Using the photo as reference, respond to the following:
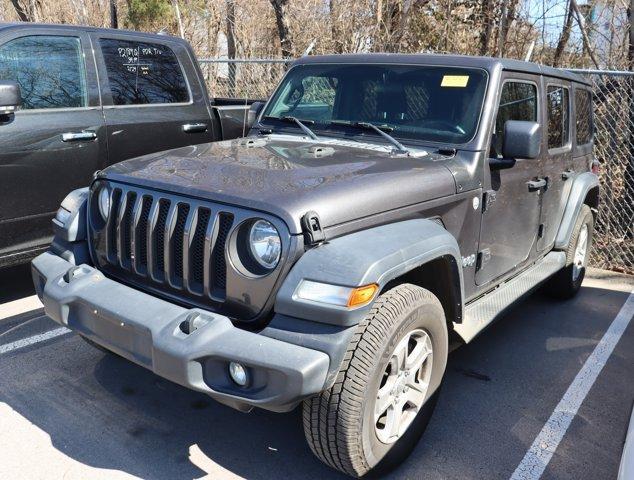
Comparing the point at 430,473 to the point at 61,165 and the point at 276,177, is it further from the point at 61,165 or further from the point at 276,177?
the point at 61,165

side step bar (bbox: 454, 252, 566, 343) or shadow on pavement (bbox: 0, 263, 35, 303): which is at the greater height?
side step bar (bbox: 454, 252, 566, 343)

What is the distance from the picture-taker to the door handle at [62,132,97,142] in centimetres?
461

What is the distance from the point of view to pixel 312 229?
2439 millimetres

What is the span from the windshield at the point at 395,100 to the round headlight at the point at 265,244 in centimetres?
138

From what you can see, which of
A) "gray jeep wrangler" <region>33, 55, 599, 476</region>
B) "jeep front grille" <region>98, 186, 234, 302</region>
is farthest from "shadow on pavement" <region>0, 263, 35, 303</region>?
"jeep front grille" <region>98, 186, 234, 302</region>

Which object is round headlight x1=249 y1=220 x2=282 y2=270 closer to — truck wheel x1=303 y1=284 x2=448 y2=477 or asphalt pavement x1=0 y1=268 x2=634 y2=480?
truck wheel x1=303 y1=284 x2=448 y2=477

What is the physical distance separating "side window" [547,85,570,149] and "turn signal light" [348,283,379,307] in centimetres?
254

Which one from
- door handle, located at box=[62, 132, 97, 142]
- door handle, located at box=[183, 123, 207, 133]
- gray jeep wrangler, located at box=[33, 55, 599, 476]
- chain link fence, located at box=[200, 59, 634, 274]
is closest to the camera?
gray jeep wrangler, located at box=[33, 55, 599, 476]

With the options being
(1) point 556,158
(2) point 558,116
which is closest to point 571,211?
(1) point 556,158

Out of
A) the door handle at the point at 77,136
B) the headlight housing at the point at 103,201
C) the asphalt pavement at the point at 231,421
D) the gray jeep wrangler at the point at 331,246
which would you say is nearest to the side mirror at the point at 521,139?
the gray jeep wrangler at the point at 331,246

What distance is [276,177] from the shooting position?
2.77 m

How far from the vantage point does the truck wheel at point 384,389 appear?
7.99 feet

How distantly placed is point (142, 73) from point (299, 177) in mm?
3119

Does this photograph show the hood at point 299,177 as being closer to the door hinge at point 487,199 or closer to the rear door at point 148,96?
the door hinge at point 487,199
